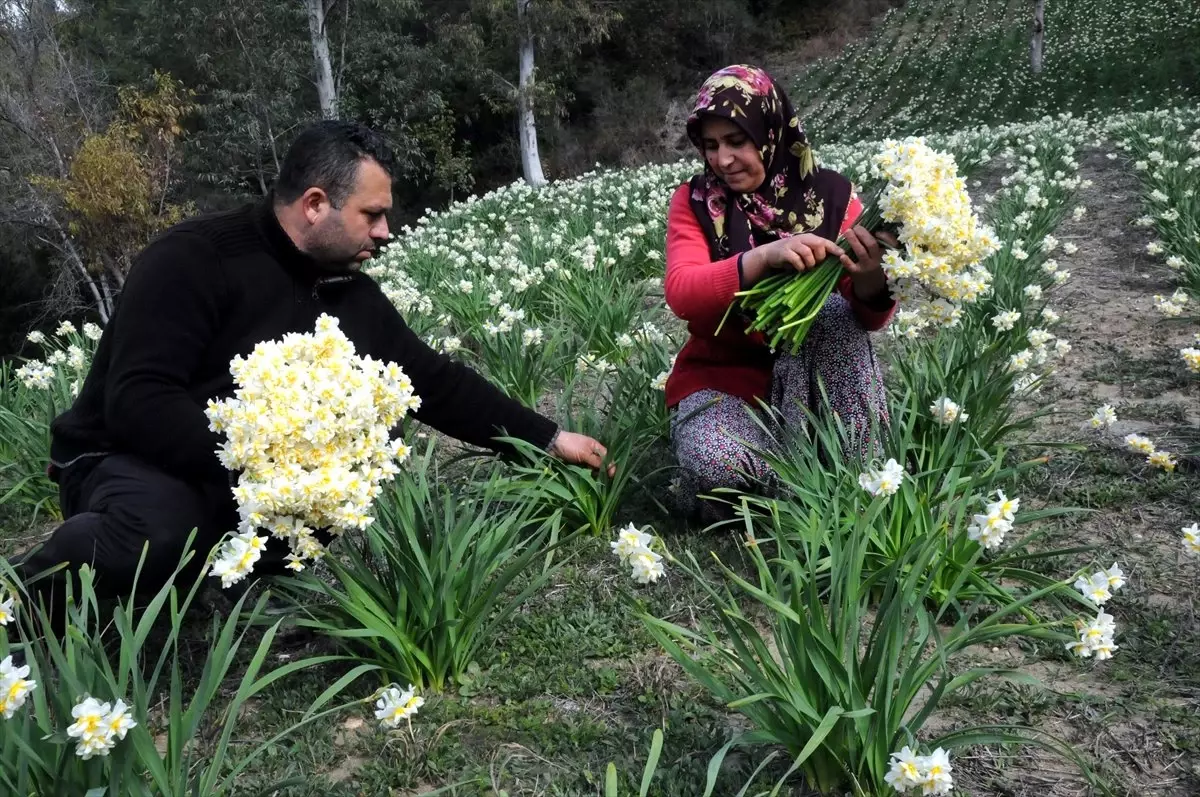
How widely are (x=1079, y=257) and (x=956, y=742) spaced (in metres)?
4.79

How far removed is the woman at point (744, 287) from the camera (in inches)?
97.1

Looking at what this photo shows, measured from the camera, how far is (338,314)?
2.38m

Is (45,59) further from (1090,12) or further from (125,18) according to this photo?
(1090,12)

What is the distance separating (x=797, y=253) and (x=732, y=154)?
510mm

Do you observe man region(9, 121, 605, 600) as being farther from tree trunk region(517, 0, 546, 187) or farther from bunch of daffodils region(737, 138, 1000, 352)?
tree trunk region(517, 0, 546, 187)

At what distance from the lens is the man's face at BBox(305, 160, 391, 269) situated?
222 centimetres

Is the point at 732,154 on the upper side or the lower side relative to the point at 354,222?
lower

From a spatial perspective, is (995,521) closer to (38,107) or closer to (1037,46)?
(1037,46)

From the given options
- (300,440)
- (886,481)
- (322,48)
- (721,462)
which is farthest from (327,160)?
(322,48)

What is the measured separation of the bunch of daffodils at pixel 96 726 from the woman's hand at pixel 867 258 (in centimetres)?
184

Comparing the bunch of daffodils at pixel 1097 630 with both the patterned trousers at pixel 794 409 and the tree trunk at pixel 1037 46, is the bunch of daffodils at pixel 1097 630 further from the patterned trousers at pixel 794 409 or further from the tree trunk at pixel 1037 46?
the tree trunk at pixel 1037 46

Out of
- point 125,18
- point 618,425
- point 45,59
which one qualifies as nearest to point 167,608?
point 618,425

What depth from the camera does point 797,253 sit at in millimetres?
2197

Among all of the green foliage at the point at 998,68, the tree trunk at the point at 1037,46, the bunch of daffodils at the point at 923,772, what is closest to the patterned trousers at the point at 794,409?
the bunch of daffodils at the point at 923,772
